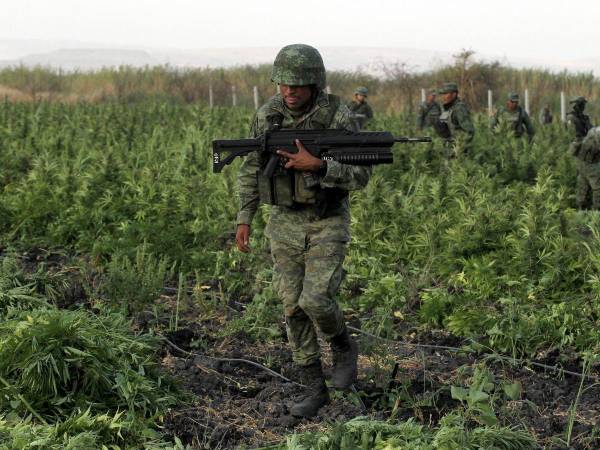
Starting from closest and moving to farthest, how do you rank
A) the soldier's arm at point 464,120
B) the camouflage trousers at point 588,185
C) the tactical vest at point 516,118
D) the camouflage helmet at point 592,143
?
the camouflage trousers at point 588,185, the camouflage helmet at point 592,143, the soldier's arm at point 464,120, the tactical vest at point 516,118

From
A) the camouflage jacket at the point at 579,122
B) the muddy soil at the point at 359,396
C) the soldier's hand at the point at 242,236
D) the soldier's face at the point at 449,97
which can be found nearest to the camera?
the muddy soil at the point at 359,396

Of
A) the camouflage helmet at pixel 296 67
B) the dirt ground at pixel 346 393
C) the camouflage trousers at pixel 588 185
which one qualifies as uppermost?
the camouflage helmet at pixel 296 67

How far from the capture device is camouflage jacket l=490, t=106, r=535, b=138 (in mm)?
16297

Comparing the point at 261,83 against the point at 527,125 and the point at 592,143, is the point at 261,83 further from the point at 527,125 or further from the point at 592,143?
the point at 592,143

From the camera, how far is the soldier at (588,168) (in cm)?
1073

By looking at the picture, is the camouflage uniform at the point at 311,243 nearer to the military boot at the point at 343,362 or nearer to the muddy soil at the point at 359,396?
the military boot at the point at 343,362

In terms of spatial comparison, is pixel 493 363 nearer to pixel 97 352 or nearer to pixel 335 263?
pixel 335 263

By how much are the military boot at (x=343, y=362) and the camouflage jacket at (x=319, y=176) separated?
0.66 metres

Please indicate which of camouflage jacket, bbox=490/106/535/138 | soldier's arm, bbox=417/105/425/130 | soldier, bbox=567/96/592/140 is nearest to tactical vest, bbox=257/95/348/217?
soldier, bbox=567/96/592/140

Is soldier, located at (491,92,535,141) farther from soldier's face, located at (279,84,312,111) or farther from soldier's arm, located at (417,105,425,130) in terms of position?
soldier's face, located at (279,84,312,111)

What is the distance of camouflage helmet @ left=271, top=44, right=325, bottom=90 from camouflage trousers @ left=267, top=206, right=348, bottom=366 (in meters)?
0.67

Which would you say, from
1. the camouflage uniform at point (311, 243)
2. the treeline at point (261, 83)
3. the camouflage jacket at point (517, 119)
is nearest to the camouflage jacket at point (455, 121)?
the camouflage jacket at point (517, 119)

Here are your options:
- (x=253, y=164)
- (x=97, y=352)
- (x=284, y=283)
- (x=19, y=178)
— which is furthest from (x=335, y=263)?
(x=19, y=178)

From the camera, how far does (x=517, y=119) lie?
55.0 feet
